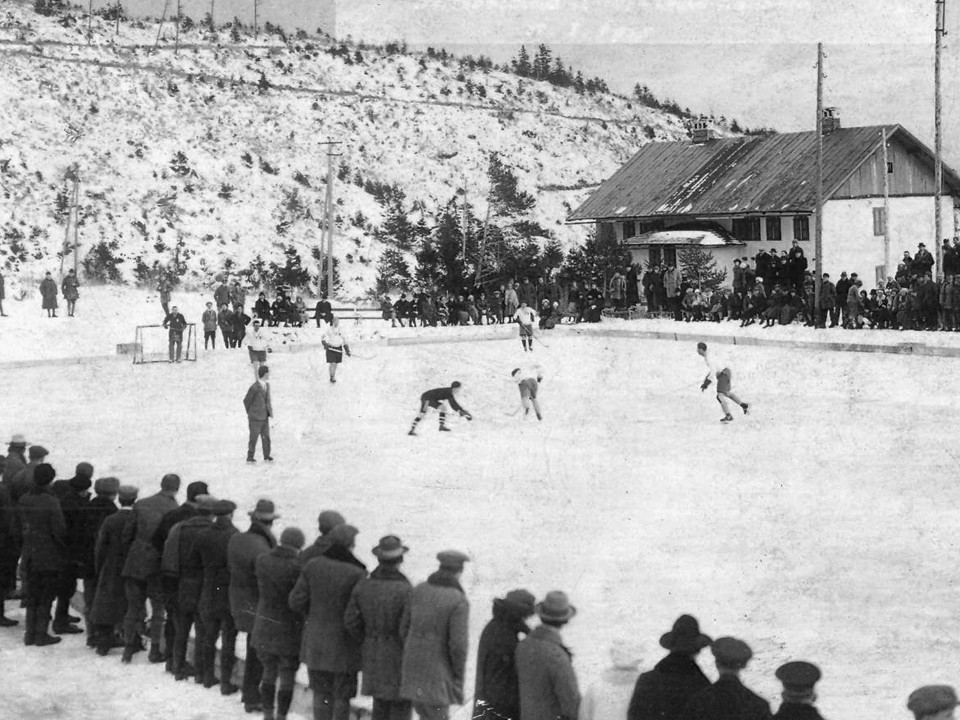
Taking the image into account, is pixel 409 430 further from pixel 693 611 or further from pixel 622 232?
pixel 622 232

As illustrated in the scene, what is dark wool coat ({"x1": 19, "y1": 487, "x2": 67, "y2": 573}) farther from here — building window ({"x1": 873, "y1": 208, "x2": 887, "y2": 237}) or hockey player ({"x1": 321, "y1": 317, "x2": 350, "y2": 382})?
building window ({"x1": 873, "y1": 208, "x2": 887, "y2": 237})

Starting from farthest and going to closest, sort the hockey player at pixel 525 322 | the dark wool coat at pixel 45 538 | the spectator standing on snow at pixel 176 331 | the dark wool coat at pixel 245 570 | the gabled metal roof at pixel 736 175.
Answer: the gabled metal roof at pixel 736 175, the spectator standing on snow at pixel 176 331, the hockey player at pixel 525 322, the dark wool coat at pixel 45 538, the dark wool coat at pixel 245 570

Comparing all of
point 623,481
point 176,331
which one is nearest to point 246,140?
point 176,331

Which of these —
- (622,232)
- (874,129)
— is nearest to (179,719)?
(874,129)

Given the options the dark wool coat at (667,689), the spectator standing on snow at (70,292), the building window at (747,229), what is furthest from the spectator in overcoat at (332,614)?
the building window at (747,229)

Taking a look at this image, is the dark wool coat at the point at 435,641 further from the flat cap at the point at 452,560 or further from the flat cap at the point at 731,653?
the flat cap at the point at 731,653

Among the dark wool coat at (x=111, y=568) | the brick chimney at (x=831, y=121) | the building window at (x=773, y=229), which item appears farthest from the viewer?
the brick chimney at (x=831, y=121)
